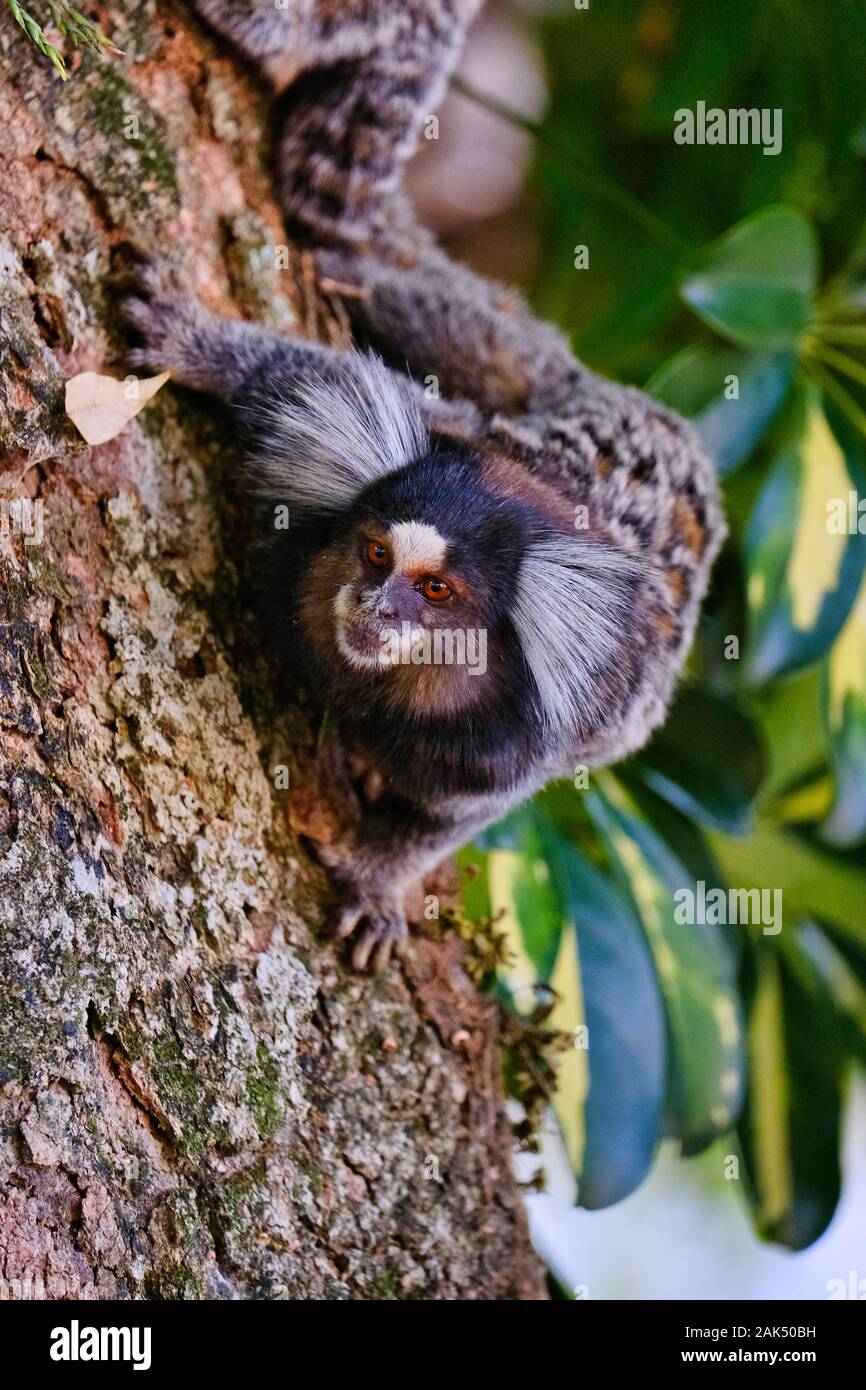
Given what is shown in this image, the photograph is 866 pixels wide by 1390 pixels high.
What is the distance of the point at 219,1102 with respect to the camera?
1.78 meters

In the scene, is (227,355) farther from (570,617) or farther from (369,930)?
(369,930)

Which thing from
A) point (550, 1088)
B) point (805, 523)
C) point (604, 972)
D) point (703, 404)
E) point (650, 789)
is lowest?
point (550, 1088)

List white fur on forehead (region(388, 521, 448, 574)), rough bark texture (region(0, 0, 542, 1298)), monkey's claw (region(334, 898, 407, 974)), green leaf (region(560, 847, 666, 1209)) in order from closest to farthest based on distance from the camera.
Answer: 1. rough bark texture (region(0, 0, 542, 1298))
2. white fur on forehead (region(388, 521, 448, 574))
3. monkey's claw (region(334, 898, 407, 974))
4. green leaf (region(560, 847, 666, 1209))

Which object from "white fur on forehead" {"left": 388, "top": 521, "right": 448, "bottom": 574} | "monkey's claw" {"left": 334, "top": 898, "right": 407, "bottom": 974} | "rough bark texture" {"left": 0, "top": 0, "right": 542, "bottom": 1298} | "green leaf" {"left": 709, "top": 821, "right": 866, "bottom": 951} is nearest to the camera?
"rough bark texture" {"left": 0, "top": 0, "right": 542, "bottom": 1298}

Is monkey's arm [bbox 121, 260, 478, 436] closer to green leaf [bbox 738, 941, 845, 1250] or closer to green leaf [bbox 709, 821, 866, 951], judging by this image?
green leaf [bbox 709, 821, 866, 951]

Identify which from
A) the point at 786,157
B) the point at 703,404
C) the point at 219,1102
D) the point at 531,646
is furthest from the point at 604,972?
the point at 786,157

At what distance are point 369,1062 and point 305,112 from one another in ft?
5.79

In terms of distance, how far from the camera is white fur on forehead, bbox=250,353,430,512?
207cm

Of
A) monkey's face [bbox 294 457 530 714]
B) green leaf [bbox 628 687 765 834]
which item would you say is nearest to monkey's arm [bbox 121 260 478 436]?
monkey's face [bbox 294 457 530 714]

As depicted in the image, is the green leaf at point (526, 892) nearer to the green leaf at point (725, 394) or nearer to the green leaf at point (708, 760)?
the green leaf at point (708, 760)

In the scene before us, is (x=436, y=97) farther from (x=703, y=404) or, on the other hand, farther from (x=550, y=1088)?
(x=550, y=1088)

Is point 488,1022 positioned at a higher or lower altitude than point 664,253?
lower

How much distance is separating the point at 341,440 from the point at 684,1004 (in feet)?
4.90

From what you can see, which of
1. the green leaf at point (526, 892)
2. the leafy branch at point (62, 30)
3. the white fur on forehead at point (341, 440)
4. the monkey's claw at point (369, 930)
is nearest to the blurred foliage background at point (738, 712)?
the green leaf at point (526, 892)
